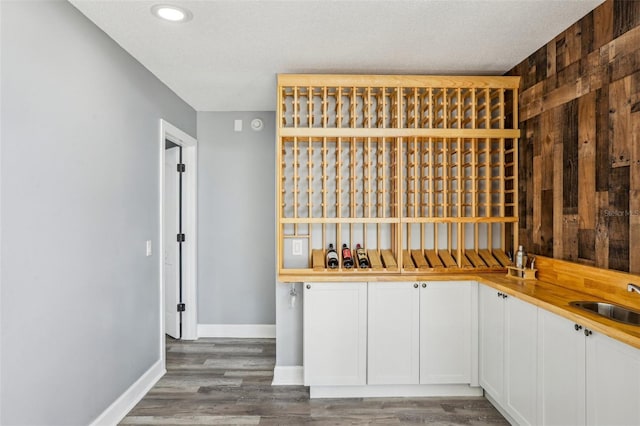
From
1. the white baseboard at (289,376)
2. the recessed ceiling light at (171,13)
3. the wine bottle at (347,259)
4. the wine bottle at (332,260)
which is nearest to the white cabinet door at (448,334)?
the wine bottle at (347,259)

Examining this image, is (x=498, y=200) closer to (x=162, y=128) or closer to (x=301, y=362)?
(x=301, y=362)

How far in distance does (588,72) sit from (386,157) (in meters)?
1.44

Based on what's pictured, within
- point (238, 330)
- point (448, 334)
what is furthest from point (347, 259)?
point (238, 330)

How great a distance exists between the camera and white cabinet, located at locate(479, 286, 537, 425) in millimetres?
2098

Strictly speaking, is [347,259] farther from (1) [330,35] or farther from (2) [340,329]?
(1) [330,35]

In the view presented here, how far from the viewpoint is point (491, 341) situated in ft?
8.30

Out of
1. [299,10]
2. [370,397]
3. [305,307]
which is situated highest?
[299,10]

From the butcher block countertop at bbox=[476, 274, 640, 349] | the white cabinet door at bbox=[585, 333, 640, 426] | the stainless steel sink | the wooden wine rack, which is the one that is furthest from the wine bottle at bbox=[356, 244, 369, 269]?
the white cabinet door at bbox=[585, 333, 640, 426]

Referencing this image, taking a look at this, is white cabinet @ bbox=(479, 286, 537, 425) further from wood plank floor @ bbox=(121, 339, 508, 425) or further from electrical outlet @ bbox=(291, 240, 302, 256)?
electrical outlet @ bbox=(291, 240, 302, 256)

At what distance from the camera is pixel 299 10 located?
2043mm

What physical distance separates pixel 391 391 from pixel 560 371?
4.09 ft

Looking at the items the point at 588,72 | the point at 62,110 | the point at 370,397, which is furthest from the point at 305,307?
the point at 588,72

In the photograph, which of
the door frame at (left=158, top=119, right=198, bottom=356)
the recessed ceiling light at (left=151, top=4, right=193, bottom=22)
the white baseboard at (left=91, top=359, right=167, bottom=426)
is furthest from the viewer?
the door frame at (left=158, top=119, right=198, bottom=356)

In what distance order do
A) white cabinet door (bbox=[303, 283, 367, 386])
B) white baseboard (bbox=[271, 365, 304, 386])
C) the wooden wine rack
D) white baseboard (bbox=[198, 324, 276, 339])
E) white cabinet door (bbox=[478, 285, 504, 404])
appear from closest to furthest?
1. white cabinet door (bbox=[478, 285, 504, 404])
2. white cabinet door (bbox=[303, 283, 367, 386])
3. the wooden wine rack
4. white baseboard (bbox=[271, 365, 304, 386])
5. white baseboard (bbox=[198, 324, 276, 339])
